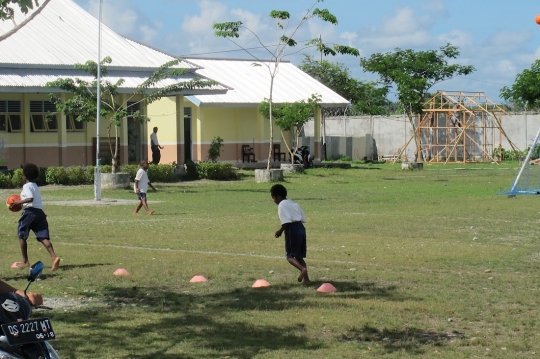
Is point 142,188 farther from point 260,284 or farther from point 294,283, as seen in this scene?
point 260,284

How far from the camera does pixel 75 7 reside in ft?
135

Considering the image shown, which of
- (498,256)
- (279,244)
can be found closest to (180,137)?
(279,244)

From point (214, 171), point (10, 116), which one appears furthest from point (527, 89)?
point (10, 116)

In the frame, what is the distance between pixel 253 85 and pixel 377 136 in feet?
38.8

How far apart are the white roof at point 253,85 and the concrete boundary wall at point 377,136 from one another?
4009 millimetres

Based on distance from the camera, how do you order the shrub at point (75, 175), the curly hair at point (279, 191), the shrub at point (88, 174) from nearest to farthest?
the curly hair at point (279, 191) < the shrub at point (75, 175) < the shrub at point (88, 174)

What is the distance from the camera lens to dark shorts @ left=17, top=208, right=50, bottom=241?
12898 millimetres

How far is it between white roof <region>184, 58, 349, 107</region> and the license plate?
37.4 metres

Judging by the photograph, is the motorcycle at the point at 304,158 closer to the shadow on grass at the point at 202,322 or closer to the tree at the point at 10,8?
the shadow on grass at the point at 202,322

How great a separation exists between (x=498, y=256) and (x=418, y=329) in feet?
18.7

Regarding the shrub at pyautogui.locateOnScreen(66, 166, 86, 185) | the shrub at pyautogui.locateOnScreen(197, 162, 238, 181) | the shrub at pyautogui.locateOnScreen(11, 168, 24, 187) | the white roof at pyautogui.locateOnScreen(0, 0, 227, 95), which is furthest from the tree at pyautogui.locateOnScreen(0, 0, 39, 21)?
the shrub at pyautogui.locateOnScreen(197, 162, 238, 181)

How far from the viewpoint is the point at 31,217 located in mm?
12953

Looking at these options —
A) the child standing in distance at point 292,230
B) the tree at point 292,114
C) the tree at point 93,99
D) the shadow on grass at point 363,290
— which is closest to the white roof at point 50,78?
the tree at point 93,99

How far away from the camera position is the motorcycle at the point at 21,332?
5.29 metres
